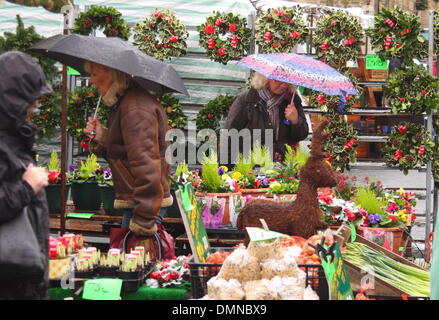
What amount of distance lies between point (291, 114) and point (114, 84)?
2147mm

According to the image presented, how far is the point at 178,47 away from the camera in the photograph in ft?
23.1

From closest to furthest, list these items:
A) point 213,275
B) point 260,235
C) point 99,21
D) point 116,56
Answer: point 260,235 < point 213,275 < point 116,56 < point 99,21

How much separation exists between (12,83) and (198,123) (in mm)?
4721

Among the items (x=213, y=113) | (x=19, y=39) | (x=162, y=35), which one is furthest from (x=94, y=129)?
(x=162, y=35)

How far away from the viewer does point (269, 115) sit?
19.4 ft

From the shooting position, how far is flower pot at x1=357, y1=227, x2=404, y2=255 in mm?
4742

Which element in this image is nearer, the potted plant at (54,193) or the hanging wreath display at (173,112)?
the potted plant at (54,193)

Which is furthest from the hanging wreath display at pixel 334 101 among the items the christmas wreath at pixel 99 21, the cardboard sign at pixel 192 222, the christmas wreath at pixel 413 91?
the cardboard sign at pixel 192 222

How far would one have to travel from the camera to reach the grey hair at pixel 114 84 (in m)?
3.97

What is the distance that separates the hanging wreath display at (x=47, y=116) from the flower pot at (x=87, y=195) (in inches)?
50.3

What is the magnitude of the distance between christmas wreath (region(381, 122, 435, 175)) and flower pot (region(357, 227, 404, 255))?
197cm

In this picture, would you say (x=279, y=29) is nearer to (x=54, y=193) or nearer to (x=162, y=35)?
(x=162, y=35)

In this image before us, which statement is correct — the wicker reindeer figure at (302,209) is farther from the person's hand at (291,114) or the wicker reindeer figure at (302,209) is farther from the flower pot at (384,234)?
the person's hand at (291,114)

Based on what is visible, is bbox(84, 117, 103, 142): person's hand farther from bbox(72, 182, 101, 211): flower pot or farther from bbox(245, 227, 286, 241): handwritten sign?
bbox(245, 227, 286, 241): handwritten sign
